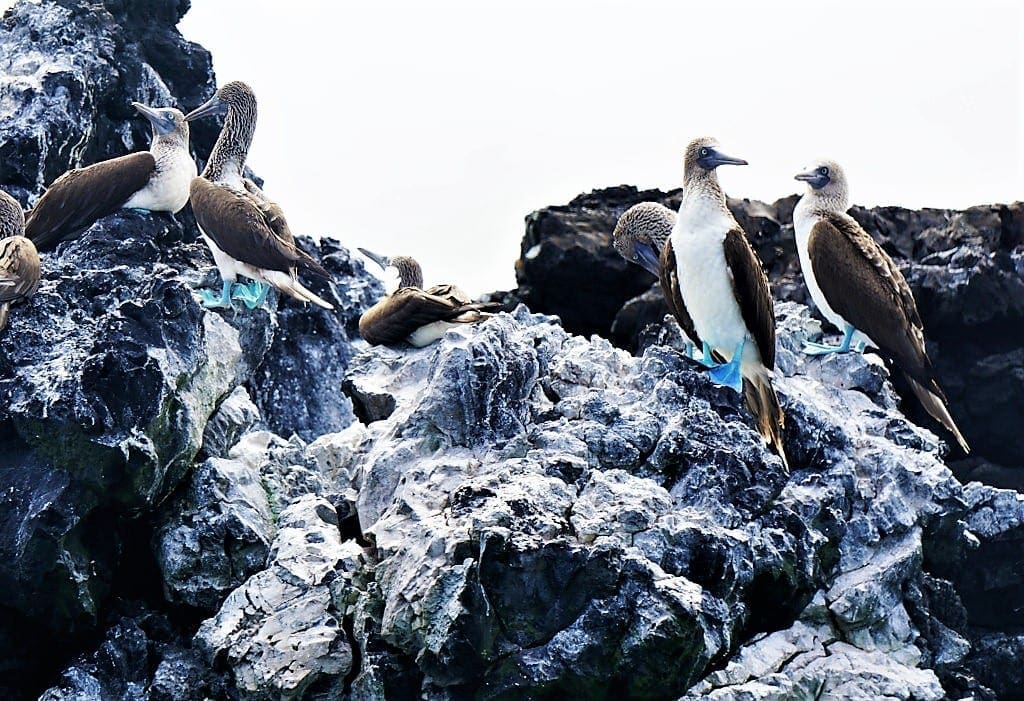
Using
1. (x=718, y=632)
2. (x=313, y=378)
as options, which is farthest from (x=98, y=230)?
(x=718, y=632)

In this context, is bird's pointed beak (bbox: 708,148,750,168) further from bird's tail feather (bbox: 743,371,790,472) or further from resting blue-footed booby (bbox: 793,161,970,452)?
resting blue-footed booby (bbox: 793,161,970,452)

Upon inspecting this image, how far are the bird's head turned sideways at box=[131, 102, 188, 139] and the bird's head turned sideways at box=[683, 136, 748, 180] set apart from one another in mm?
5246

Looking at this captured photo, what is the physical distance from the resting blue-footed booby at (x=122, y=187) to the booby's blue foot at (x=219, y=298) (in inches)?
36.9

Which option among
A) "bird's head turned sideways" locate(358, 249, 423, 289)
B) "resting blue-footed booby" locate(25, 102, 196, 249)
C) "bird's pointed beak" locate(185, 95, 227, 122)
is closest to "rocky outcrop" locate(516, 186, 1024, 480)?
"bird's head turned sideways" locate(358, 249, 423, 289)

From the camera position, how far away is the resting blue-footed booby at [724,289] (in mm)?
9172

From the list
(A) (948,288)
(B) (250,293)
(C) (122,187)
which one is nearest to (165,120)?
(C) (122,187)

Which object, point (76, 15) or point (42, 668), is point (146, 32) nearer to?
point (76, 15)

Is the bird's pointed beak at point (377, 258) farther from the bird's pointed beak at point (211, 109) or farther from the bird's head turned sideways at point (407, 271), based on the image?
the bird's pointed beak at point (211, 109)

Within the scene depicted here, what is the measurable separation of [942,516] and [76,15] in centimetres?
936

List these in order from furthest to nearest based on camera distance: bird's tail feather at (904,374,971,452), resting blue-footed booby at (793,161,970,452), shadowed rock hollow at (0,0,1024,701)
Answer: resting blue-footed booby at (793,161,970,452) < bird's tail feather at (904,374,971,452) < shadowed rock hollow at (0,0,1024,701)

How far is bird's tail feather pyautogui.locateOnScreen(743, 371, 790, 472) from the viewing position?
8.84m

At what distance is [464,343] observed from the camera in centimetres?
910

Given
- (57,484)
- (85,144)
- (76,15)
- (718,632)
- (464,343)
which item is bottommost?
(718,632)

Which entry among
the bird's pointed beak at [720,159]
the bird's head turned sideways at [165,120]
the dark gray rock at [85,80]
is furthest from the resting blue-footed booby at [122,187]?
the bird's pointed beak at [720,159]
